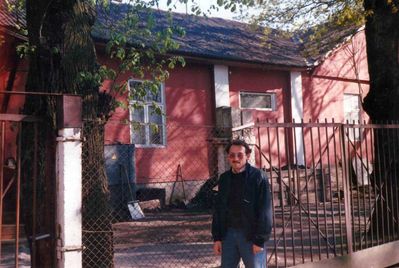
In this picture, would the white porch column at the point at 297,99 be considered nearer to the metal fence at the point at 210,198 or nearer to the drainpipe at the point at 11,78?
the metal fence at the point at 210,198

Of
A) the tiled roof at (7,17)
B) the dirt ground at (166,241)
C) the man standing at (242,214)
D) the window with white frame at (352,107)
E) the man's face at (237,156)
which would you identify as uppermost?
the tiled roof at (7,17)

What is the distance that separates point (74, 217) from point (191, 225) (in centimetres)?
611

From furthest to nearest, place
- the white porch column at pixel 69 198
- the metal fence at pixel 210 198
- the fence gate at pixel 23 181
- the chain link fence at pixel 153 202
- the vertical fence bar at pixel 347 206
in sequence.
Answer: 1. the vertical fence bar at pixel 347 206
2. the metal fence at pixel 210 198
3. the chain link fence at pixel 153 202
4. the white porch column at pixel 69 198
5. the fence gate at pixel 23 181

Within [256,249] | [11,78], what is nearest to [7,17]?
[11,78]

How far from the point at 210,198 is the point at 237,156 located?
321 inches

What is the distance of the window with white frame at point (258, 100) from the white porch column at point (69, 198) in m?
A: 11.6

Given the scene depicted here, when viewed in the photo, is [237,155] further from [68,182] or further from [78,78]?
[78,78]

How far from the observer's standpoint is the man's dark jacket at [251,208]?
4770 mm

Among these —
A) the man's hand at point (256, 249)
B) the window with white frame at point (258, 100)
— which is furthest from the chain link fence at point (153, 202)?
the window with white frame at point (258, 100)

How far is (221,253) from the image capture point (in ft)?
16.6

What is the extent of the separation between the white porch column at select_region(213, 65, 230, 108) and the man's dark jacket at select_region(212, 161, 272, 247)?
10316 millimetres

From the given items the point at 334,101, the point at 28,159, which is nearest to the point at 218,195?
the point at 28,159

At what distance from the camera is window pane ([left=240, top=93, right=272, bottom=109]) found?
53.5 ft

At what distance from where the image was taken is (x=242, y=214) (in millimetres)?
4887
